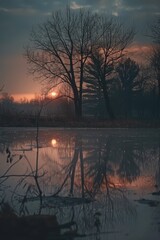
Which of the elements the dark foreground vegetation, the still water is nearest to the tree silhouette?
the still water

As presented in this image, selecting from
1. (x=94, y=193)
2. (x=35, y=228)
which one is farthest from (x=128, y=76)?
(x=35, y=228)

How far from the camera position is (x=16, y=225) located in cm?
491

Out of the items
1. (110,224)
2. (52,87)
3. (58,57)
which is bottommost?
(110,224)

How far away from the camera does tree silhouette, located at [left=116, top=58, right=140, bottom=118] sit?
202 feet

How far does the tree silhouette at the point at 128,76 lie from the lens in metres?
61.7

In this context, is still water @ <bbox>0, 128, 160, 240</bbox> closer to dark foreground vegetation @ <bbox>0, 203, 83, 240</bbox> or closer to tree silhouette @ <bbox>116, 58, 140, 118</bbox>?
dark foreground vegetation @ <bbox>0, 203, 83, 240</bbox>

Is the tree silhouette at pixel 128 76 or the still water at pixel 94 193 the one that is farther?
the tree silhouette at pixel 128 76

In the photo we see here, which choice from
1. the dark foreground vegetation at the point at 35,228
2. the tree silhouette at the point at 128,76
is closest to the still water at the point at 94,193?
the dark foreground vegetation at the point at 35,228

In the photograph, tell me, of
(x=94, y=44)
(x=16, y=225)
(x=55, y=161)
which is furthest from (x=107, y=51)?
(x=16, y=225)

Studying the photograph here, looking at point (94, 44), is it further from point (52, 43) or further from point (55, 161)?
point (55, 161)

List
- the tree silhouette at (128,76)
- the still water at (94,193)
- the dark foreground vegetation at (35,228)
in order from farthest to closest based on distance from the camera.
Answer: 1. the tree silhouette at (128,76)
2. the still water at (94,193)
3. the dark foreground vegetation at (35,228)

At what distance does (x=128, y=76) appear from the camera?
62.9m

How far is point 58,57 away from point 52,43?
146 cm

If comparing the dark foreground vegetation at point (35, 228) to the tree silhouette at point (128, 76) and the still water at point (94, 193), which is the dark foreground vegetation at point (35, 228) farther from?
the tree silhouette at point (128, 76)
